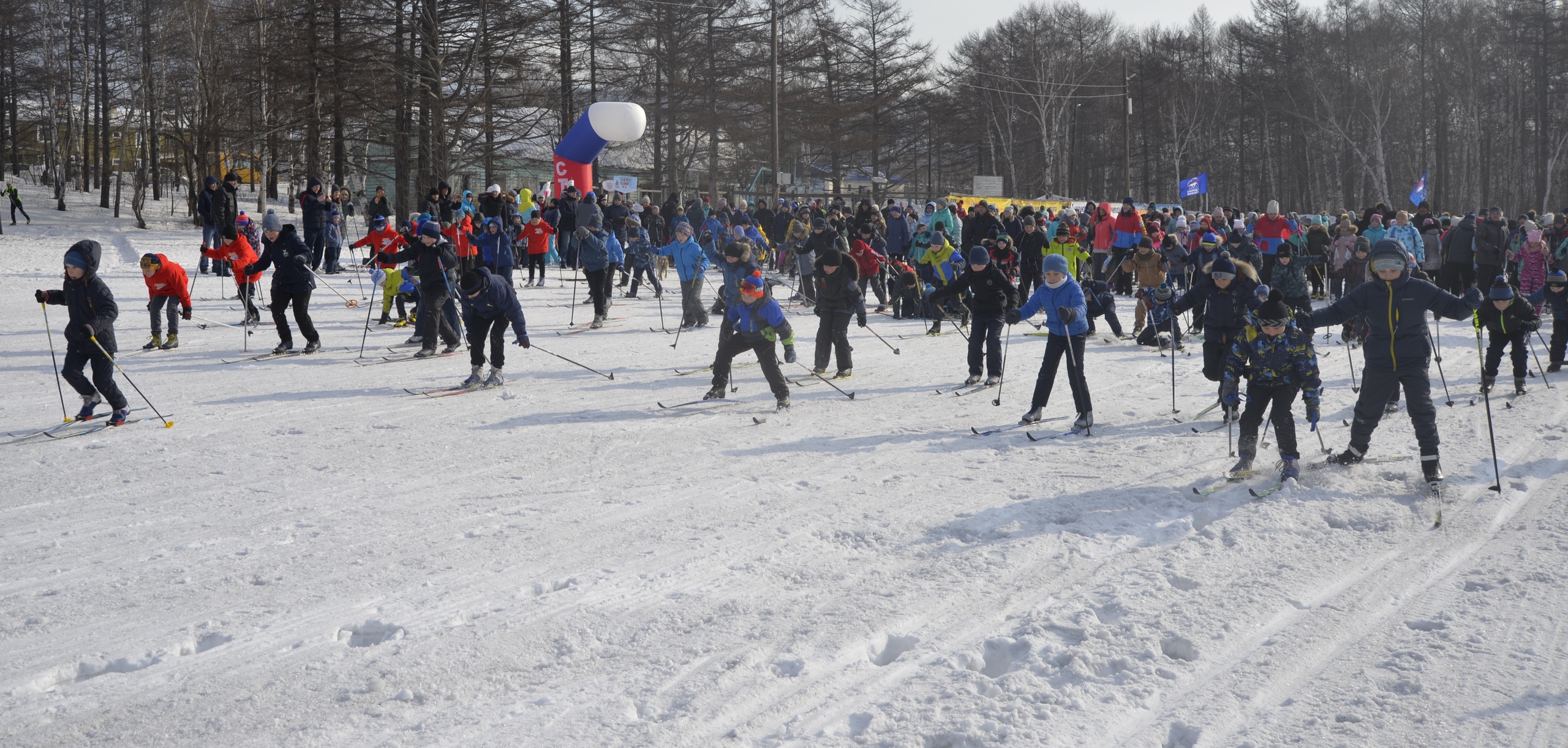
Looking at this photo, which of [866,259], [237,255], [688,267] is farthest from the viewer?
[866,259]

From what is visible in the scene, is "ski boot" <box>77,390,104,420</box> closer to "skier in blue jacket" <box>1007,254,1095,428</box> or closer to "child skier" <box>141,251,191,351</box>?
"child skier" <box>141,251,191,351</box>

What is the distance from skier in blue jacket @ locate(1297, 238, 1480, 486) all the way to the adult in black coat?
9.60 metres

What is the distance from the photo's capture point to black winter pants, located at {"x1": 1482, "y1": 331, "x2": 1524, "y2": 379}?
9336 mm

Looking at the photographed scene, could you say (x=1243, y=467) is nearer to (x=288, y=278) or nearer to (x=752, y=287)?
(x=752, y=287)

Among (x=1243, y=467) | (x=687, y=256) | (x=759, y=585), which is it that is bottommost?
(x=759, y=585)

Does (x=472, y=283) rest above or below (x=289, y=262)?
below

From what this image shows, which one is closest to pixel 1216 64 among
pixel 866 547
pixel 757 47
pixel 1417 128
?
pixel 1417 128

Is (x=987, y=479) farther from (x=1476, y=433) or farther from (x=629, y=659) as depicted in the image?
(x=1476, y=433)

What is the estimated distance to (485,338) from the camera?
9.79m

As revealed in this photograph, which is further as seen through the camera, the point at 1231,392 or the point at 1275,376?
the point at 1231,392

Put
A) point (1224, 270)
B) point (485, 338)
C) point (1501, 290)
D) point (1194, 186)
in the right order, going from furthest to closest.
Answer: point (1194, 186)
point (485, 338)
point (1501, 290)
point (1224, 270)

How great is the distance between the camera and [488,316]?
958 cm

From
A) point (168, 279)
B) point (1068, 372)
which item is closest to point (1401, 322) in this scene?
point (1068, 372)

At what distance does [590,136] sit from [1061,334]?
17938 millimetres
